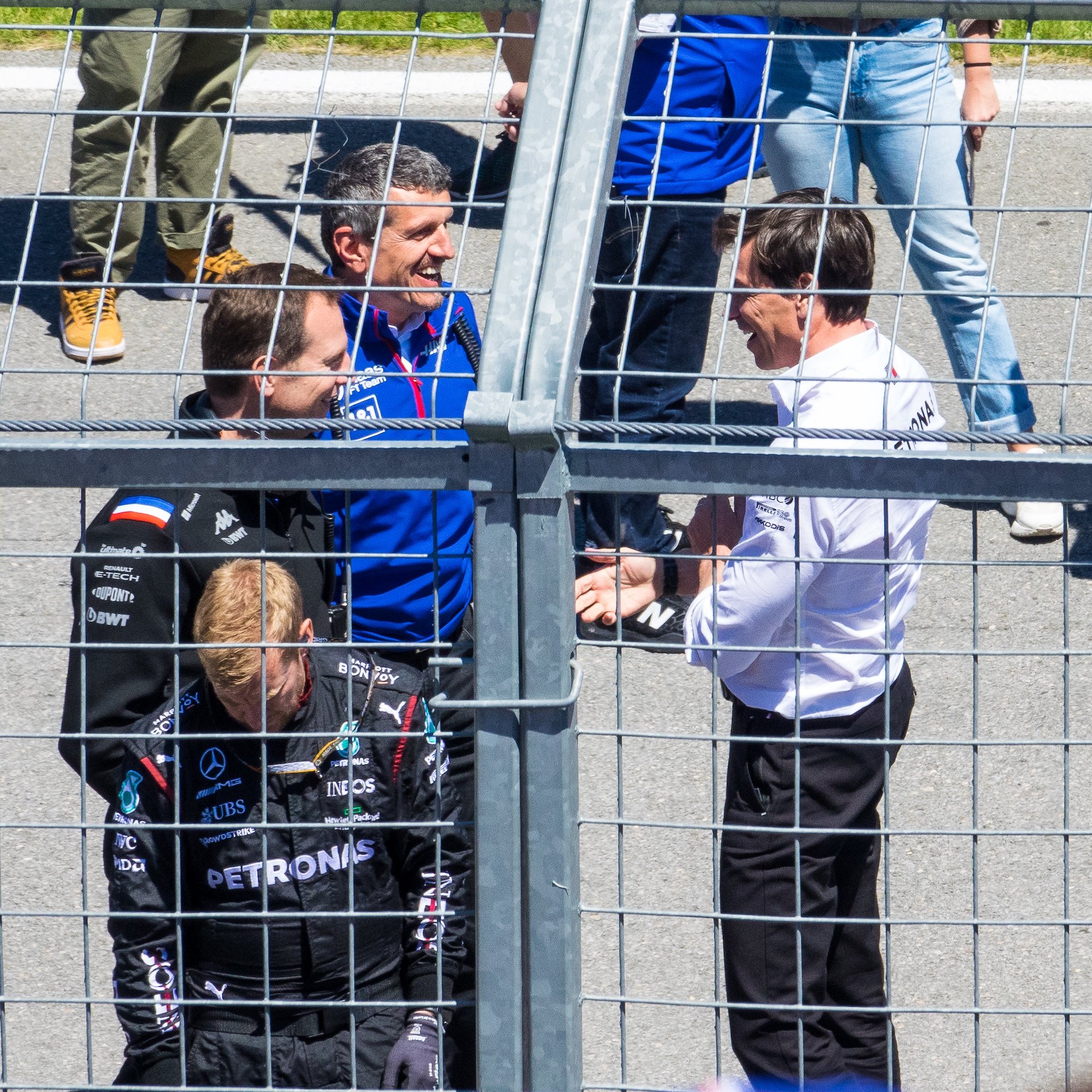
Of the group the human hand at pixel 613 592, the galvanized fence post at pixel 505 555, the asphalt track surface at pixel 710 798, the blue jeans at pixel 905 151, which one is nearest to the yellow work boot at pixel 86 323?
the asphalt track surface at pixel 710 798

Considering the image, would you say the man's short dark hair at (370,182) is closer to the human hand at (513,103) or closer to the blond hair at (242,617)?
the human hand at (513,103)

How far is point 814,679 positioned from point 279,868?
96 centimetres

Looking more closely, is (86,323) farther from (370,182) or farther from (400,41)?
(400,41)

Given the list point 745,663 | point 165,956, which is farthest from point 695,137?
point 165,956

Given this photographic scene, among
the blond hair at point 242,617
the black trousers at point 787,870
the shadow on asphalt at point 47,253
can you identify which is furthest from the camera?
the shadow on asphalt at point 47,253

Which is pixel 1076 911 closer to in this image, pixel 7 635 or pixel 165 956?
pixel 165 956

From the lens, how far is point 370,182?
3.25 m

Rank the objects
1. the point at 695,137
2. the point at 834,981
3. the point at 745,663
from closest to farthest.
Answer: the point at 745,663, the point at 834,981, the point at 695,137

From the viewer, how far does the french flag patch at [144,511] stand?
2.39 m

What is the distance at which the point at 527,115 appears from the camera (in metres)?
1.67

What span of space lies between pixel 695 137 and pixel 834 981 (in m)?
2.43

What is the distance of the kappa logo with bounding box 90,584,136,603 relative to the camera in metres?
2.34

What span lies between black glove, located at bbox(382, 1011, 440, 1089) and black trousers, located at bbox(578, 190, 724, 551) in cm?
206

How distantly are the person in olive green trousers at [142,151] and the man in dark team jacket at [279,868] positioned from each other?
9.76 ft
